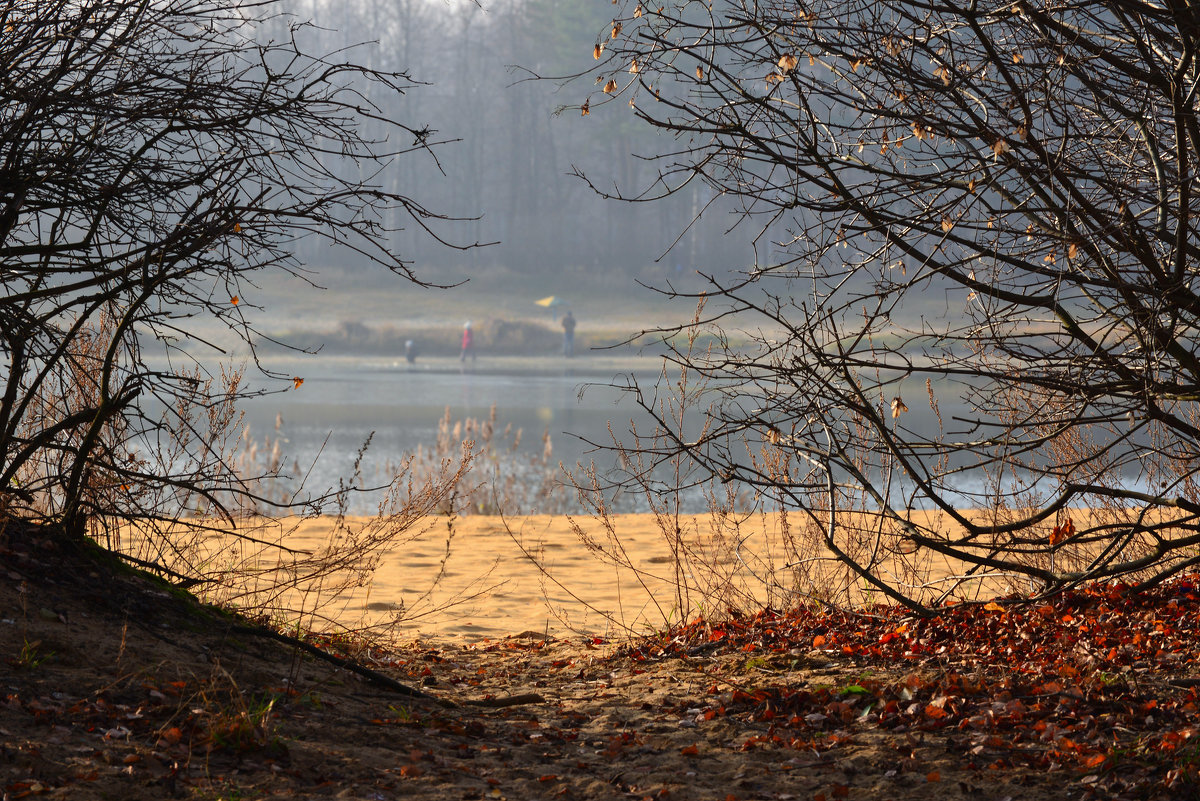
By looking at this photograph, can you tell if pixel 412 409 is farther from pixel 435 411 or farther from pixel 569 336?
pixel 569 336

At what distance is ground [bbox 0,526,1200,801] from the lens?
11.4 ft

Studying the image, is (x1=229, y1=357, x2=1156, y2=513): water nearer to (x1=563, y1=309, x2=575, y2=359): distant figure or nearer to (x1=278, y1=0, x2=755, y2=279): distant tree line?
(x1=563, y1=309, x2=575, y2=359): distant figure

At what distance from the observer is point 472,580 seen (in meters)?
8.93

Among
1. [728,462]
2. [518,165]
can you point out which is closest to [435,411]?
[728,462]

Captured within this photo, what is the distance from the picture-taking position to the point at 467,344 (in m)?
38.4

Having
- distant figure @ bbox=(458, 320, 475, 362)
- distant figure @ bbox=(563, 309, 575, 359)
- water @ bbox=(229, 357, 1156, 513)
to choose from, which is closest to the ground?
water @ bbox=(229, 357, 1156, 513)

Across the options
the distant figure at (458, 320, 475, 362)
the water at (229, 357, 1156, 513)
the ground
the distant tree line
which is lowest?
the ground

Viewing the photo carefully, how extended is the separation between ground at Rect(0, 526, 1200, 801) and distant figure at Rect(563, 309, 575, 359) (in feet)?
108

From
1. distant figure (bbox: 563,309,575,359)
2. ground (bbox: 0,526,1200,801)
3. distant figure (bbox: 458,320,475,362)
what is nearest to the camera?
ground (bbox: 0,526,1200,801)

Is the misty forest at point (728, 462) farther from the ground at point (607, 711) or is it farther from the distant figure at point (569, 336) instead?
the distant figure at point (569, 336)

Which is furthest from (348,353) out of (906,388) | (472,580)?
(472,580)

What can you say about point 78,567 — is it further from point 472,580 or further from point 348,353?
point 348,353

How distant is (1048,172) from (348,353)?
126 ft

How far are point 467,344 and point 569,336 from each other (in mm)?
3897
